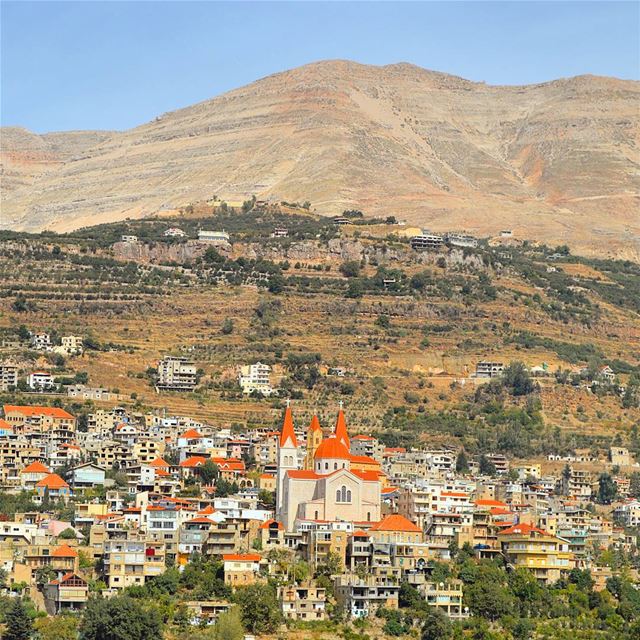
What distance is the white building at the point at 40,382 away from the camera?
109 metres

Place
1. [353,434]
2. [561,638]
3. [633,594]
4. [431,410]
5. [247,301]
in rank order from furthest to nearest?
→ [247,301] → [431,410] → [353,434] → [633,594] → [561,638]

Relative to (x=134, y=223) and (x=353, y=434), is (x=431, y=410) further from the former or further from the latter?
(x=134, y=223)

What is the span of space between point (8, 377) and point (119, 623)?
45958 millimetres

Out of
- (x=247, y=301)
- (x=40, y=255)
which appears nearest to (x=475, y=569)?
(x=247, y=301)

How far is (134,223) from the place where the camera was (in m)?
164

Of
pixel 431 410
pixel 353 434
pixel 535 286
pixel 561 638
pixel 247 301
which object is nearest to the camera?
pixel 561 638

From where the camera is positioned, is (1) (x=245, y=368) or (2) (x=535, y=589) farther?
(1) (x=245, y=368)

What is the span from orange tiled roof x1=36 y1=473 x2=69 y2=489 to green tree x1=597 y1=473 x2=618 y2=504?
26.3 meters

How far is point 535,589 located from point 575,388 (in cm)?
4646

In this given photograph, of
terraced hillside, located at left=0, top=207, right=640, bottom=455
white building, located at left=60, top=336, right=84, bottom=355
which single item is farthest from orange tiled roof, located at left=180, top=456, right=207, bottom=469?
white building, located at left=60, top=336, right=84, bottom=355

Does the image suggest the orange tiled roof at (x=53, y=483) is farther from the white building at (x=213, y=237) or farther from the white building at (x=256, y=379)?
the white building at (x=213, y=237)

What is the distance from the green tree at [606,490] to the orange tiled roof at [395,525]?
23006 mm

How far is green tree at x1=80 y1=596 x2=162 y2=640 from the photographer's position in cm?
6562

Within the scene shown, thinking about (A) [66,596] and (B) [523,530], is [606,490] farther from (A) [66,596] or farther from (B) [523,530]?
(A) [66,596]
